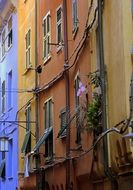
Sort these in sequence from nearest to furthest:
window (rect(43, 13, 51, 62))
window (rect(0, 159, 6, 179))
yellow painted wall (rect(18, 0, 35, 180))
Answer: window (rect(43, 13, 51, 62)) < yellow painted wall (rect(18, 0, 35, 180)) < window (rect(0, 159, 6, 179))

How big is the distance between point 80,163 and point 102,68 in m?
3.57

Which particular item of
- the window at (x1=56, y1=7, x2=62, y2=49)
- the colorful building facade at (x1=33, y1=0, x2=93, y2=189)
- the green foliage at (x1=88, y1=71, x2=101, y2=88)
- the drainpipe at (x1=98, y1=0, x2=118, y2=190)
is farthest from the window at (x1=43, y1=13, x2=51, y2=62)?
the drainpipe at (x1=98, y1=0, x2=118, y2=190)

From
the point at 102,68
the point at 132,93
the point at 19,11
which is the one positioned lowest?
the point at 132,93

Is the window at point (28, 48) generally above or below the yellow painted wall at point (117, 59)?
above

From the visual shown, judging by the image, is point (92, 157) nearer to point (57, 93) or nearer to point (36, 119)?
point (57, 93)

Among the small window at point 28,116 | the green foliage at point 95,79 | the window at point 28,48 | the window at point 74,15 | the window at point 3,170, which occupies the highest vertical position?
the window at point 28,48

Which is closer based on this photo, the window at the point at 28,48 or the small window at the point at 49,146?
the small window at the point at 49,146

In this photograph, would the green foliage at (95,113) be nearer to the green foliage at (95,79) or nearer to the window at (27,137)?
the green foliage at (95,79)

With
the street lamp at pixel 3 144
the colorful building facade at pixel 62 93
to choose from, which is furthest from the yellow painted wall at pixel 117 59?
the street lamp at pixel 3 144

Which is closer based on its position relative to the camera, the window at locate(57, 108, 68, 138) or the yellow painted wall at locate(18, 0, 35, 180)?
the window at locate(57, 108, 68, 138)

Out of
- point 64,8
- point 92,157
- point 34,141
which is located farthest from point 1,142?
point 92,157

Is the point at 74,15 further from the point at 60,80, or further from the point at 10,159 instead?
the point at 10,159

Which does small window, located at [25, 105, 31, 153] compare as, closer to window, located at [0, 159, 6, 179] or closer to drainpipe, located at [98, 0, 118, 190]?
window, located at [0, 159, 6, 179]

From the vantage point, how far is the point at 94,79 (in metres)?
14.6
